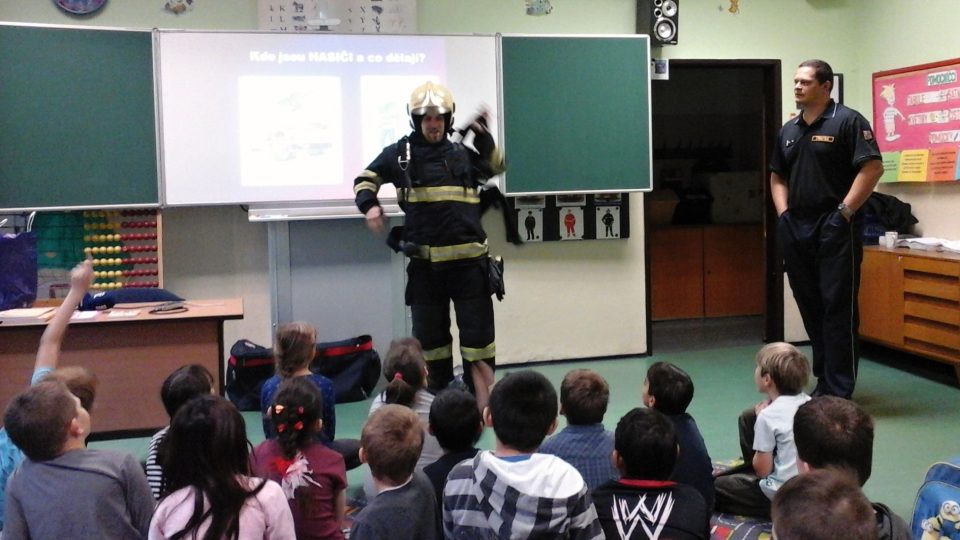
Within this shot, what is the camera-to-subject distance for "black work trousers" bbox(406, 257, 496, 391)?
3.87 m

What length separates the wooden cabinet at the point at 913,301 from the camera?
197 inches

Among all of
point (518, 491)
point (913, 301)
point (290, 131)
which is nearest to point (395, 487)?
point (518, 491)

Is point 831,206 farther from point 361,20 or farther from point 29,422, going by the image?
point 29,422

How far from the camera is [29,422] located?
6.23ft

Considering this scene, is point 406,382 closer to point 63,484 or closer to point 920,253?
point 63,484

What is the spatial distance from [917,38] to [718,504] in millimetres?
4004

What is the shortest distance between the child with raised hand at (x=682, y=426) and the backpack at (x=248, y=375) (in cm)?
277

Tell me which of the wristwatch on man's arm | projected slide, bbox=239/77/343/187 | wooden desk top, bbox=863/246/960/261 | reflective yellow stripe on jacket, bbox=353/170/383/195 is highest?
projected slide, bbox=239/77/343/187

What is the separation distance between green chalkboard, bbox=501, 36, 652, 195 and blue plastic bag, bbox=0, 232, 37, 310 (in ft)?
9.25

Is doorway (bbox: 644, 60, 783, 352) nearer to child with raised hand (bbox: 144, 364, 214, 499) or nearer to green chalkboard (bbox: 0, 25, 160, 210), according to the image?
green chalkboard (bbox: 0, 25, 160, 210)

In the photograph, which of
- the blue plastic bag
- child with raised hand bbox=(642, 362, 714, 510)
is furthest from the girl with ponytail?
the blue plastic bag

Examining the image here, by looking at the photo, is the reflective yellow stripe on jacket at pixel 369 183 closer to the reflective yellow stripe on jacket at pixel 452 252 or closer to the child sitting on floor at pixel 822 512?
the reflective yellow stripe on jacket at pixel 452 252

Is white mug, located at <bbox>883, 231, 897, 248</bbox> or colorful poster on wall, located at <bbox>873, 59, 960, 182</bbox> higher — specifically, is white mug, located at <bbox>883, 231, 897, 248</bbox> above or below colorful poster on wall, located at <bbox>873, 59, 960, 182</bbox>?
below

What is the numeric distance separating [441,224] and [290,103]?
188 cm
